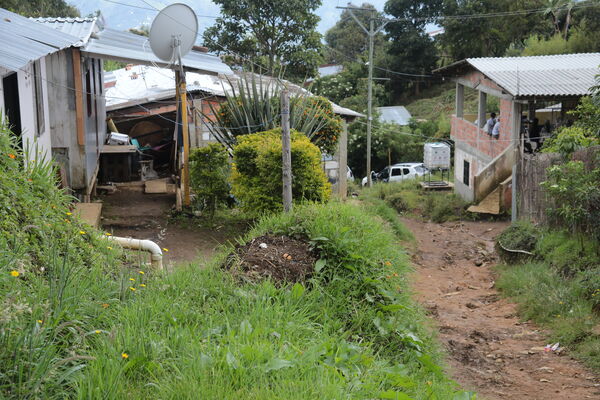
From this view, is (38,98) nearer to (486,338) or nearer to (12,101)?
(12,101)

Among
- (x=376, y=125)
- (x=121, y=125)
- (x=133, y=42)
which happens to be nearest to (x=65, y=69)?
(x=133, y=42)

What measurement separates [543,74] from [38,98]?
50.8 ft

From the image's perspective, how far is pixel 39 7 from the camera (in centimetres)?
3406

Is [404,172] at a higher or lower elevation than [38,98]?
lower

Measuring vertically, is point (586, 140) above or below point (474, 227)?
above

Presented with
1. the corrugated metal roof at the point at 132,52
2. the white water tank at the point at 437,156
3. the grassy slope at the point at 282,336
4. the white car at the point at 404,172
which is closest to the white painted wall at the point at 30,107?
the corrugated metal roof at the point at 132,52

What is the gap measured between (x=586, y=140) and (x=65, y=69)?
10.1 metres

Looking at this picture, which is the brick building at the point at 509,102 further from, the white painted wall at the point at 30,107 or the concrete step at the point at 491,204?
the white painted wall at the point at 30,107

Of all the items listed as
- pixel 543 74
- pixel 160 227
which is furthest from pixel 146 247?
pixel 543 74

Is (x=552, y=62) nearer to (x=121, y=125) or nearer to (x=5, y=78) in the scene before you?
(x=121, y=125)

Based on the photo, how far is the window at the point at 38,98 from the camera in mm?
10633

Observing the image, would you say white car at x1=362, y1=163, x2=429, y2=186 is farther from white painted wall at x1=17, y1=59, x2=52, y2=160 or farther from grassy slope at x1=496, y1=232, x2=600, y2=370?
white painted wall at x1=17, y1=59, x2=52, y2=160

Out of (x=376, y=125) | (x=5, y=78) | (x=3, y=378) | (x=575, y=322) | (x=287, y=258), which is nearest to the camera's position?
(x=3, y=378)

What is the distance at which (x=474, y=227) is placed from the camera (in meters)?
20.1
